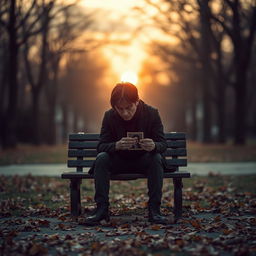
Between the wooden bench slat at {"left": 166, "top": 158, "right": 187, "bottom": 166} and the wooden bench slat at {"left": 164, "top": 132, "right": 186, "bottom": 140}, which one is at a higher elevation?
the wooden bench slat at {"left": 164, "top": 132, "right": 186, "bottom": 140}

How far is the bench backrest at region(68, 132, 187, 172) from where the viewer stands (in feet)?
24.5

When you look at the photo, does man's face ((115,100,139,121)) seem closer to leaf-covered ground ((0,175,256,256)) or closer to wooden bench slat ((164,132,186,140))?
wooden bench slat ((164,132,186,140))

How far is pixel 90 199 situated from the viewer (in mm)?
9320

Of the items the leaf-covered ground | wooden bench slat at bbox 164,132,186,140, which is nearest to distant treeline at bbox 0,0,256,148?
the leaf-covered ground

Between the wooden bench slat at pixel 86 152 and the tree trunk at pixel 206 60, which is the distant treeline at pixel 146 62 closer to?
the tree trunk at pixel 206 60

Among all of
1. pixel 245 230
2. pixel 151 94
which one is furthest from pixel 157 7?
pixel 151 94

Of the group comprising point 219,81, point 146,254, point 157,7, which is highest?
point 157,7

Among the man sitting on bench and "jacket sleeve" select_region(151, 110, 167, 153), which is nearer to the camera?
the man sitting on bench

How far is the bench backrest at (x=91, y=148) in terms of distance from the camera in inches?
295

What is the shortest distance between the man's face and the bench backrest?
99cm

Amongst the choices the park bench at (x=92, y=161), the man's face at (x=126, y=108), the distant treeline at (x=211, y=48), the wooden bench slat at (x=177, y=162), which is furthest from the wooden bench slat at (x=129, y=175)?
the distant treeline at (x=211, y=48)

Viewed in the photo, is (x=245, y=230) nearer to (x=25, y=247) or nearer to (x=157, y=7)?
(x=25, y=247)

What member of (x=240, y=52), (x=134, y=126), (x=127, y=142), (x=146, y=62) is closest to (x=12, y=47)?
(x=240, y=52)

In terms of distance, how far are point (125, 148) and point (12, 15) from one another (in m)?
18.8
